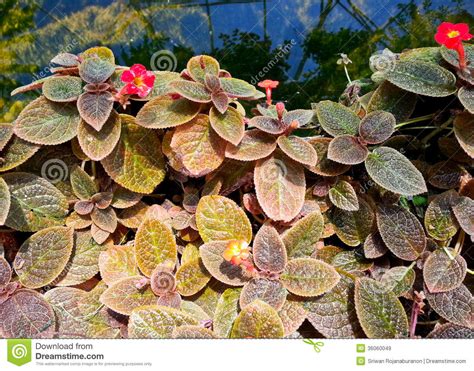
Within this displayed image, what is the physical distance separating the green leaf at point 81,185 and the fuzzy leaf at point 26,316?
0.19 metres

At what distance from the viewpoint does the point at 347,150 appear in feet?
2.93

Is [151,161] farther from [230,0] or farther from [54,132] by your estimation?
[230,0]

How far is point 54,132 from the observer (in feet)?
2.99

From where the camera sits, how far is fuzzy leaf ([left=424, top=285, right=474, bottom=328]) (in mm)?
837

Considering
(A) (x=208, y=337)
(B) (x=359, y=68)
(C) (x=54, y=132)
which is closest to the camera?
(A) (x=208, y=337)

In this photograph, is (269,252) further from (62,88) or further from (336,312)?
(62,88)

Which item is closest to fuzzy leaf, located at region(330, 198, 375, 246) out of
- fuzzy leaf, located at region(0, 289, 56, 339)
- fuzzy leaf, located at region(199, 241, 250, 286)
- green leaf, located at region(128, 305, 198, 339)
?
fuzzy leaf, located at region(199, 241, 250, 286)

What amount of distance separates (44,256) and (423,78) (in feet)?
2.38

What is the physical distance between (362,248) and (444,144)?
0.78ft

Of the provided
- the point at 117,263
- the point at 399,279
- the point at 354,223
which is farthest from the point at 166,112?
the point at 399,279

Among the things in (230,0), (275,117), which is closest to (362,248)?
(275,117)

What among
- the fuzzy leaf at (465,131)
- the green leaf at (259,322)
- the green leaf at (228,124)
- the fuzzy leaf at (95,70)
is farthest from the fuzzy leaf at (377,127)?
the fuzzy leaf at (95,70)

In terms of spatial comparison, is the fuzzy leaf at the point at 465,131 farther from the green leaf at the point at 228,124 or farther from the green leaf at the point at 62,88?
the green leaf at the point at 62,88

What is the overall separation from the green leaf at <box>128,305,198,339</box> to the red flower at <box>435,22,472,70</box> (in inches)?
24.3
